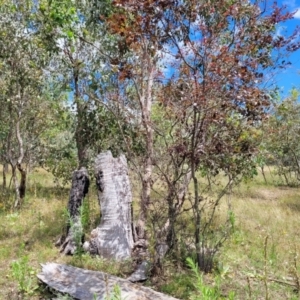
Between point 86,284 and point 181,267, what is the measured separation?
1.71 m

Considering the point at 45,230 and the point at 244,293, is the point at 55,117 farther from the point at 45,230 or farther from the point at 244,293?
the point at 244,293

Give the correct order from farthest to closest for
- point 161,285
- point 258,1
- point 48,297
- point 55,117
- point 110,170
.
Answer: point 55,117, point 110,170, point 258,1, point 161,285, point 48,297

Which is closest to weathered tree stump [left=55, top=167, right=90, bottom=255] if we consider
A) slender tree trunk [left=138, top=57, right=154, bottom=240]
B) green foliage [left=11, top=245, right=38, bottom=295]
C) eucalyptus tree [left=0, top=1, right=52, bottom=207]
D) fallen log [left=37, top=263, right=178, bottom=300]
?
fallen log [left=37, top=263, right=178, bottom=300]

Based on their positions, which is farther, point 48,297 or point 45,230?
point 45,230

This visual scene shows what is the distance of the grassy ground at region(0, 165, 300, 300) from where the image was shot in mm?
5047

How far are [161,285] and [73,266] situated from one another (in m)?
1.41

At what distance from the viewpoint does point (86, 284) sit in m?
4.89

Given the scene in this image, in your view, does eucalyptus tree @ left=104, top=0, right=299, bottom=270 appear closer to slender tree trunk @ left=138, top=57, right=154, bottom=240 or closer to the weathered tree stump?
slender tree trunk @ left=138, top=57, right=154, bottom=240

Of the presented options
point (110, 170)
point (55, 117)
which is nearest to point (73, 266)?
point (110, 170)

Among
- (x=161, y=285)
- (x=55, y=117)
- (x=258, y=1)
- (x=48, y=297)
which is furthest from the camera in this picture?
(x=55, y=117)

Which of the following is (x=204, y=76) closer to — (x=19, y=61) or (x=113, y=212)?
(x=113, y=212)

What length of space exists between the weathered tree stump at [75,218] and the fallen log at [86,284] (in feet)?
2.86

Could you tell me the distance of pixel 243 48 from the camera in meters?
5.35

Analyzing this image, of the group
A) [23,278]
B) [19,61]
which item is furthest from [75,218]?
[19,61]
